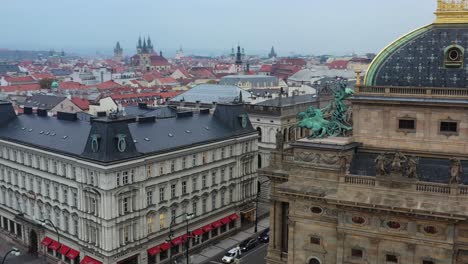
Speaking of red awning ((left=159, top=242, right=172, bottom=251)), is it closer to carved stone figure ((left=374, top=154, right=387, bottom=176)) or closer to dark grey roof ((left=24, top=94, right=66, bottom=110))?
carved stone figure ((left=374, top=154, right=387, bottom=176))

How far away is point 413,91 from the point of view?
5056 cm

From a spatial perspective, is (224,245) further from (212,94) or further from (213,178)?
(212,94)

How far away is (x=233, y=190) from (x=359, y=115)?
1464 inches

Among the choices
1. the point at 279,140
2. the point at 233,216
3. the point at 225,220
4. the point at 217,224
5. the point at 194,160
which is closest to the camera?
the point at 279,140

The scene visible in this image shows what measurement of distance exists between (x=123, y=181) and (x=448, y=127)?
37591 millimetres

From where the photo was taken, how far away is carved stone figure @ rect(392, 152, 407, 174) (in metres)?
47.3

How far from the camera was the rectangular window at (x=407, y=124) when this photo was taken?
51375 mm

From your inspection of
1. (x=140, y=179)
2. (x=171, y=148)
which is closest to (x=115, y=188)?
(x=140, y=179)

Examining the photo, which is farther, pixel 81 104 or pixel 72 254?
pixel 81 104

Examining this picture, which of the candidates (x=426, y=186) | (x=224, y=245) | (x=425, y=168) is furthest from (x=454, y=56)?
(x=224, y=245)

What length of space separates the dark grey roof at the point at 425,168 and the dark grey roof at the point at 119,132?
2898 cm

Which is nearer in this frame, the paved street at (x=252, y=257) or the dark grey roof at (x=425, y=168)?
the dark grey roof at (x=425, y=168)

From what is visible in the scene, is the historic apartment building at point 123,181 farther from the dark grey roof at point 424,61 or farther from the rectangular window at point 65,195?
the dark grey roof at point 424,61

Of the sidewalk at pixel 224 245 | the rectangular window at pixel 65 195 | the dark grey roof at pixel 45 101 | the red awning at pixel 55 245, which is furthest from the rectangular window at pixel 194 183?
the dark grey roof at pixel 45 101
